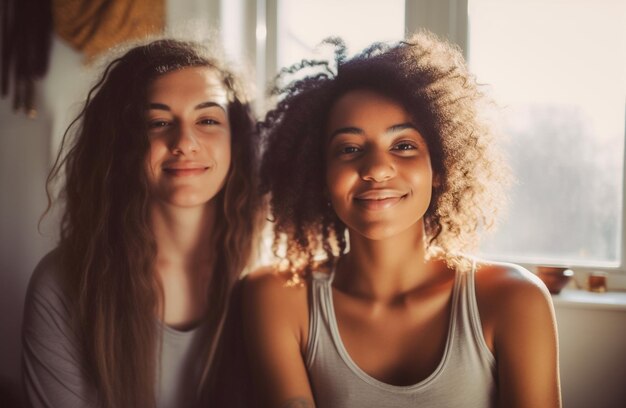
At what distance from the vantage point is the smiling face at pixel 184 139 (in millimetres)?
1256

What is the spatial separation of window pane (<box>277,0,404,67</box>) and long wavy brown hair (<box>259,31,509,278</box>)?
57 centimetres

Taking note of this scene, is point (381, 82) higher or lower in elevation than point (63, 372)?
higher

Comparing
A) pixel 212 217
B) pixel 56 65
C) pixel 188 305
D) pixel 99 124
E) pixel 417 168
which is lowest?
pixel 188 305

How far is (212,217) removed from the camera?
1449mm

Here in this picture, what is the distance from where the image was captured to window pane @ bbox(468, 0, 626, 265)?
1606 millimetres

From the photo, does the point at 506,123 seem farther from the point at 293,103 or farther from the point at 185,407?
the point at 185,407

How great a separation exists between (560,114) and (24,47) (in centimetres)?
176

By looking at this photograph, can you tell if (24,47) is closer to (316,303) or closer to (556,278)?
(316,303)

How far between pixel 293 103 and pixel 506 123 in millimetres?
762

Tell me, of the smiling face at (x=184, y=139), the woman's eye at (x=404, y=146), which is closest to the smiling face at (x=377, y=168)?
the woman's eye at (x=404, y=146)

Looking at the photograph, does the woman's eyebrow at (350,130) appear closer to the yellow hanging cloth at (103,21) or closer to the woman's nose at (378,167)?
the woman's nose at (378,167)

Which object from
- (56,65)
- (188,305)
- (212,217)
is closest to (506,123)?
(212,217)

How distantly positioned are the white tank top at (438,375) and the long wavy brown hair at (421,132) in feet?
0.45

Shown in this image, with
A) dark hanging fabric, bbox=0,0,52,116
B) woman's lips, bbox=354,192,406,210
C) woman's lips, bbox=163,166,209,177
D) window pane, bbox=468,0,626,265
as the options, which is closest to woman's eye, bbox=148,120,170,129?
woman's lips, bbox=163,166,209,177
